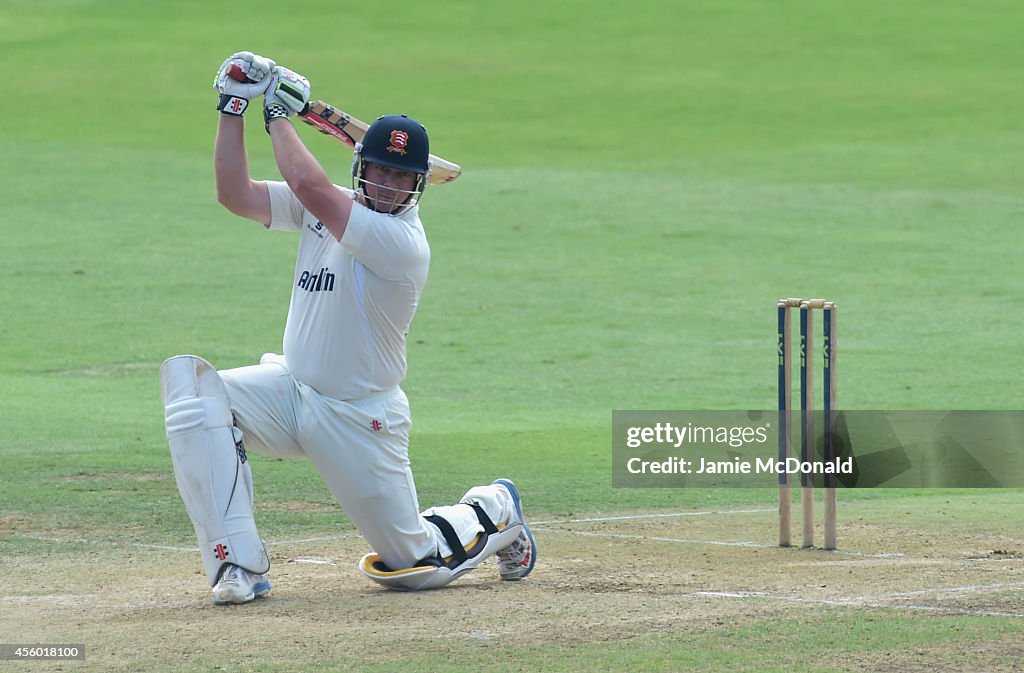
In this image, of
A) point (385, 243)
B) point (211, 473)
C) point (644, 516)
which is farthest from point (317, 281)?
point (644, 516)

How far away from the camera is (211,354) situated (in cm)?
1362

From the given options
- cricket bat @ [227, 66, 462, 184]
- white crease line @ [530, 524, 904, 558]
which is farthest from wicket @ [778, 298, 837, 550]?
cricket bat @ [227, 66, 462, 184]

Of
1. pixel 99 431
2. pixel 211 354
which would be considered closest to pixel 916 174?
pixel 211 354

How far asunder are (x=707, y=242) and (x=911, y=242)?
2296 millimetres

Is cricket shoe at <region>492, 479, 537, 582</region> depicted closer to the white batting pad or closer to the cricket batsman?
the cricket batsman

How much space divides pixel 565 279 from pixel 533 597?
11.3m

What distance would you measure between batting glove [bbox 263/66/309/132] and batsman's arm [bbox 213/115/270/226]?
13 centimetres

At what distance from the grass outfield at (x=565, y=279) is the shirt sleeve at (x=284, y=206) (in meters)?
1.36

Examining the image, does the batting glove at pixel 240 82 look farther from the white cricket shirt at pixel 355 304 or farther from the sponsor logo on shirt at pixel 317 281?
the sponsor logo on shirt at pixel 317 281

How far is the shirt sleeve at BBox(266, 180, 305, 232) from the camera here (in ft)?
21.1

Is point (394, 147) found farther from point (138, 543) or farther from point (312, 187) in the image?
point (138, 543)

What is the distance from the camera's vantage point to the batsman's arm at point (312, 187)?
600 centimetres

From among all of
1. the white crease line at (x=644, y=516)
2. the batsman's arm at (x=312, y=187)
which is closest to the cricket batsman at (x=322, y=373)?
the batsman's arm at (x=312, y=187)

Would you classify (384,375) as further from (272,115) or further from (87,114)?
(87,114)
